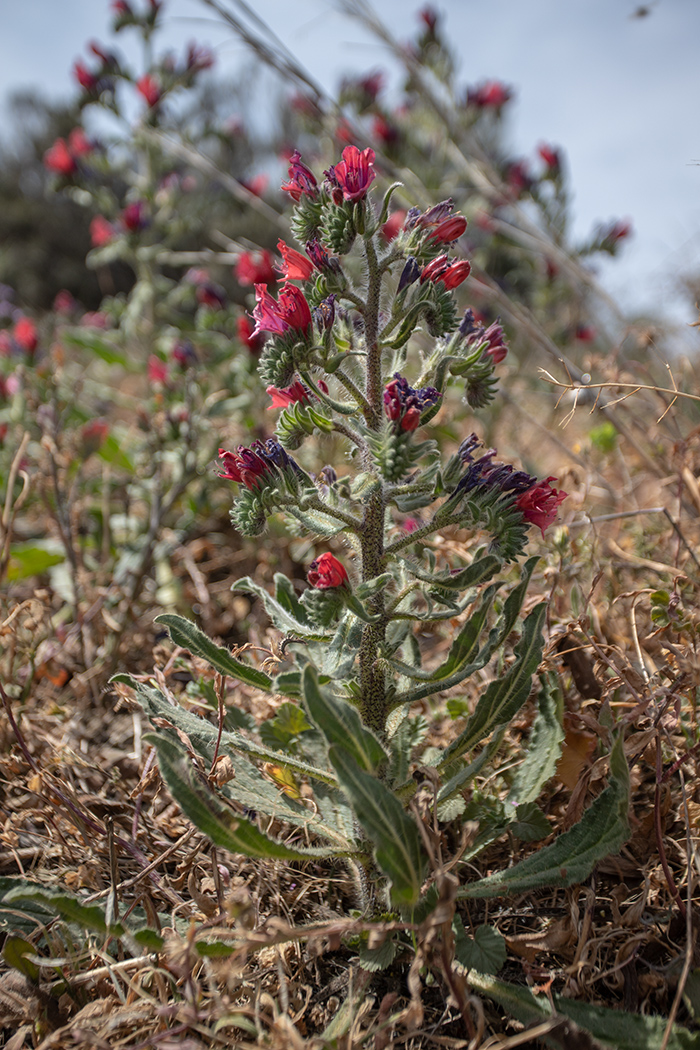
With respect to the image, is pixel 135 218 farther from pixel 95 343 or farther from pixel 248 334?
pixel 248 334

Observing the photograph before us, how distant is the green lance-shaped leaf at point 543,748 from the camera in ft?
5.24

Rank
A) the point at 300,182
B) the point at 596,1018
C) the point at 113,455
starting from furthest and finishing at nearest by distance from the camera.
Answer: the point at 113,455 < the point at 300,182 < the point at 596,1018

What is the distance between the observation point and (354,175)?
4.89ft

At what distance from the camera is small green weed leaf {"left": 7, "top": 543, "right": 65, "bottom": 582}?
3242 millimetres

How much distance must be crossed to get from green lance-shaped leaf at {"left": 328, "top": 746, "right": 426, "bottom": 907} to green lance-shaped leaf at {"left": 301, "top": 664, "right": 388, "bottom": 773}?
0.05m

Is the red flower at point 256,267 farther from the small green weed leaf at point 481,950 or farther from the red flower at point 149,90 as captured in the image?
the small green weed leaf at point 481,950

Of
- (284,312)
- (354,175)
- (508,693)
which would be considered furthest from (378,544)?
(354,175)

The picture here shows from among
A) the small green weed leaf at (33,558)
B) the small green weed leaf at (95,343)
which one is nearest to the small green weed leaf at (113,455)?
the small green weed leaf at (33,558)

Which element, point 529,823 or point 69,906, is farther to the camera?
point 529,823

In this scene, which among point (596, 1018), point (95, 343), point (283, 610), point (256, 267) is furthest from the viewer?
point (95, 343)

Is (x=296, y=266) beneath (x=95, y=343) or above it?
beneath

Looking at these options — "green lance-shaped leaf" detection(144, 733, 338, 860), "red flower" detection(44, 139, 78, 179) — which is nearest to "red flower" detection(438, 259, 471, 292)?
"green lance-shaped leaf" detection(144, 733, 338, 860)

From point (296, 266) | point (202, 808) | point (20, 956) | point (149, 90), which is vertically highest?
point (149, 90)

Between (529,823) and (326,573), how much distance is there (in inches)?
30.4
